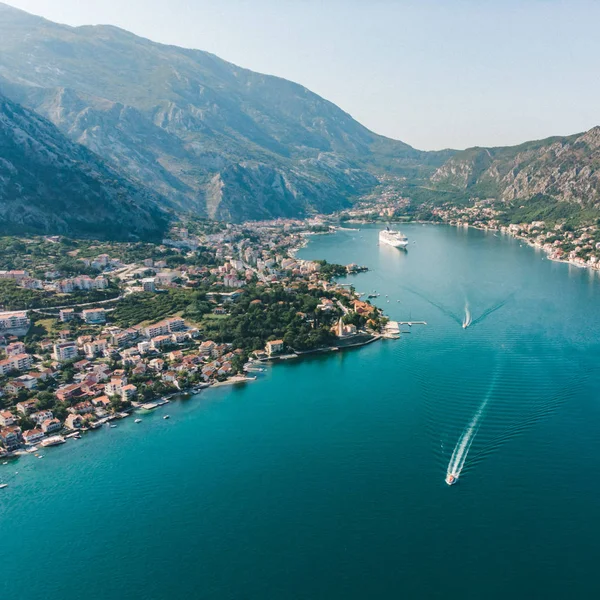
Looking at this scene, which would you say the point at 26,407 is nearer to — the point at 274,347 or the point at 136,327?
the point at 136,327

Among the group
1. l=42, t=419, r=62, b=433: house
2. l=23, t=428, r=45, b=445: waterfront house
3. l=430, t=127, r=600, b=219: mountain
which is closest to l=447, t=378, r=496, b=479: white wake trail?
l=42, t=419, r=62, b=433: house

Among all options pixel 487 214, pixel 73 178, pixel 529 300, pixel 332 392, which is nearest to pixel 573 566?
pixel 332 392

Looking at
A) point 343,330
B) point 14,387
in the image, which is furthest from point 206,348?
point 14,387

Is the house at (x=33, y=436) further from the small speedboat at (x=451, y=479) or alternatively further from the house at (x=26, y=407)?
the small speedboat at (x=451, y=479)

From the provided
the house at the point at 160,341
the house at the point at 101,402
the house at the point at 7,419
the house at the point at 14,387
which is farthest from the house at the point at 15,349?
the house at the point at 101,402

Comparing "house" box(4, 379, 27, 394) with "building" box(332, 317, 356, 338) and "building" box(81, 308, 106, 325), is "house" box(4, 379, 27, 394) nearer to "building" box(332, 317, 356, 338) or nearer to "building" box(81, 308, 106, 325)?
"building" box(81, 308, 106, 325)
